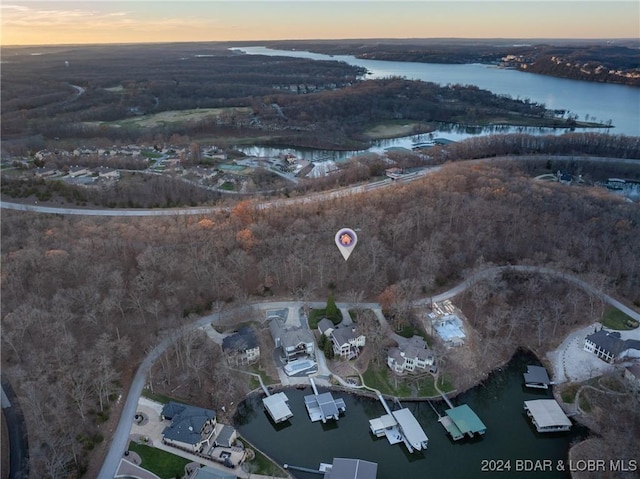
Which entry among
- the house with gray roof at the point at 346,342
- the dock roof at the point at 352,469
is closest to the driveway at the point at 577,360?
the house with gray roof at the point at 346,342

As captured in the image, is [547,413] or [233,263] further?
[233,263]

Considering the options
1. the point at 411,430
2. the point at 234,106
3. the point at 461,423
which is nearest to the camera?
the point at 411,430

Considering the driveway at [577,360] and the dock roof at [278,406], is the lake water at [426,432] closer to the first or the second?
the dock roof at [278,406]

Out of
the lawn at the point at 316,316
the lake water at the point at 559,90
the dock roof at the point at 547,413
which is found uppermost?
the lake water at the point at 559,90

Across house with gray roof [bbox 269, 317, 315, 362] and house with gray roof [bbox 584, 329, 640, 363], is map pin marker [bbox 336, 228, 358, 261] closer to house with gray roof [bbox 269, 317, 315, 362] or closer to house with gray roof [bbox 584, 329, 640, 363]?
house with gray roof [bbox 269, 317, 315, 362]

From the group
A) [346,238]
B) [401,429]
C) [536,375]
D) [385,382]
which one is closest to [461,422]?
[401,429]

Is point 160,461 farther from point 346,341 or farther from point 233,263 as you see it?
point 233,263

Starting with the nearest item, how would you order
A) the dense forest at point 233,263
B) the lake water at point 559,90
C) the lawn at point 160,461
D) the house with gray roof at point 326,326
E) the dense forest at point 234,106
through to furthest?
Answer: the lawn at point 160,461, the dense forest at point 233,263, the house with gray roof at point 326,326, the dense forest at point 234,106, the lake water at point 559,90

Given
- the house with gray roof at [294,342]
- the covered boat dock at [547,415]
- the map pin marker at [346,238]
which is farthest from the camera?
the map pin marker at [346,238]
